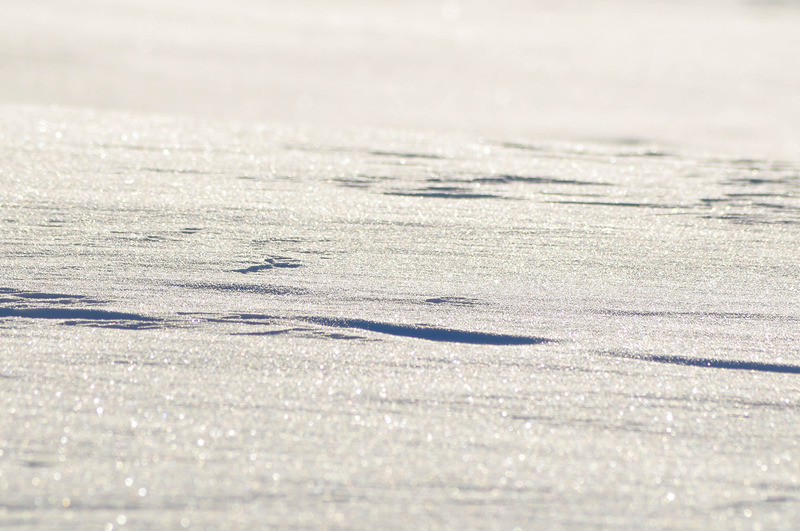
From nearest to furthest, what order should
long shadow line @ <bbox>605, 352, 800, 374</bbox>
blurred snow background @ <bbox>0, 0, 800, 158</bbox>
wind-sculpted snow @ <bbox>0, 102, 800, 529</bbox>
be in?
wind-sculpted snow @ <bbox>0, 102, 800, 529</bbox> < long shadow line @ <bbox>605, 352, 800, 374</bbox> < blurred snow background @ <bbox>0, 0, 800, 158</bbox>

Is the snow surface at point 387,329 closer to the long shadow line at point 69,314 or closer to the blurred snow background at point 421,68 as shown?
the long shadow line at point 69,314

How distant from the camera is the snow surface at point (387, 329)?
0.78 m

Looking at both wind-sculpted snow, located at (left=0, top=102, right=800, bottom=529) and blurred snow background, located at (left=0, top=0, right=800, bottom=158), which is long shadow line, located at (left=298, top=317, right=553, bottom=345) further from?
blurred snow background, located at (left=0, top=0, right=800, bottom=158)

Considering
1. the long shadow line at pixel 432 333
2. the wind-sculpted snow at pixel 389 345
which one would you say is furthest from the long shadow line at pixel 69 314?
the long shadow line at pixel 432 333

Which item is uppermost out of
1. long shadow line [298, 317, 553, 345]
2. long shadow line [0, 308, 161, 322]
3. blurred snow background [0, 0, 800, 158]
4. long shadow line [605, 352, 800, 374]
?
blurred snow background [0, 0, 800, 158]

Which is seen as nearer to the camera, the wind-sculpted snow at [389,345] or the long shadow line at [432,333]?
the wind-sculpted snow at [389,345]

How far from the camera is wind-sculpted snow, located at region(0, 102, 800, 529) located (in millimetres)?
780

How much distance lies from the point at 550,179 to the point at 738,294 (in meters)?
0.60

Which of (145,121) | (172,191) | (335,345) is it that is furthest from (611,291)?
(145,121)

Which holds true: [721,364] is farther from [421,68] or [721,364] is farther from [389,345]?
[421,68]

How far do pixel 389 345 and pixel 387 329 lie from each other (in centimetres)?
4


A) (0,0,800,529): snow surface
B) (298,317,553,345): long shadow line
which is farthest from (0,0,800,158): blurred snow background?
(298,317,553,345): long shadow line

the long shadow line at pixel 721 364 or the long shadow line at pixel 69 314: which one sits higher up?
the long shadow line at pixel 69 314

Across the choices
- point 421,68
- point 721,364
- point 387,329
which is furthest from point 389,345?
point 421,68
